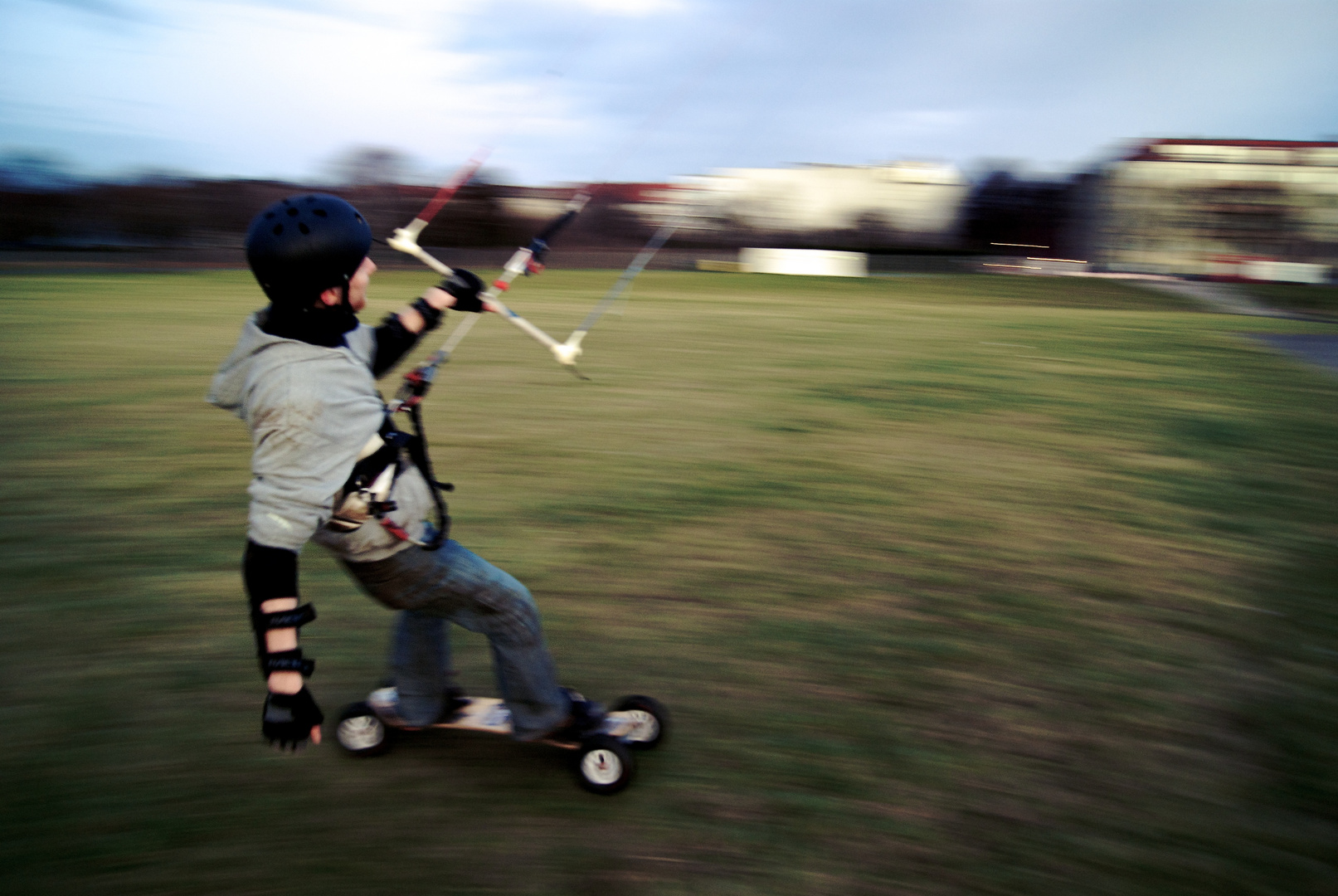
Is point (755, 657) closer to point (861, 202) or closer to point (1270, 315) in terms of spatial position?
point (1270, 315)

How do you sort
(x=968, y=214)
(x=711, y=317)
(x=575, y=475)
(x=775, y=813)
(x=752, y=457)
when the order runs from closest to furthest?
(x=775, y=813) < (x=575, y=475) < (x=752, y=457) < (x=711, y=317) < (x=968, y=214)

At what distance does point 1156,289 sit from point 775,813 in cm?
4354

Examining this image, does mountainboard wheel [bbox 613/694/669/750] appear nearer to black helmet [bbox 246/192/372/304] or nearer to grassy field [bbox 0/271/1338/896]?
grassy field [bbox 0/271/1338/896]

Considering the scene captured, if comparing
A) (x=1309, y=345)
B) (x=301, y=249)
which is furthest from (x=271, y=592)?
(x=1309, y=345)

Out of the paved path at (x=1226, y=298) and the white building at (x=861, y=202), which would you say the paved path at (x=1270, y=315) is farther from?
the white building at (x=861, y=202)

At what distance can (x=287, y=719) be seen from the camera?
229 cm

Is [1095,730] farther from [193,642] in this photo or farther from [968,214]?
[968,214]

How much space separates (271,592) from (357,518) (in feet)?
1.13

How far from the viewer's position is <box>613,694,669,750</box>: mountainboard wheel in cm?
318

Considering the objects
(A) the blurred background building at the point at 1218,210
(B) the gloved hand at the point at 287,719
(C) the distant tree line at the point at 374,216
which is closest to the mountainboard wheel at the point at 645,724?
(B) the gloved hand at the point at 287,719

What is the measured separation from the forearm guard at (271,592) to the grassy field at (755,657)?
761 mm

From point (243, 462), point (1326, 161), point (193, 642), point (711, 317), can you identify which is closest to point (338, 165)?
point (711, 317)

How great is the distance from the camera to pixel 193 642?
401cm

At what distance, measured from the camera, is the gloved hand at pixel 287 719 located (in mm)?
2283
